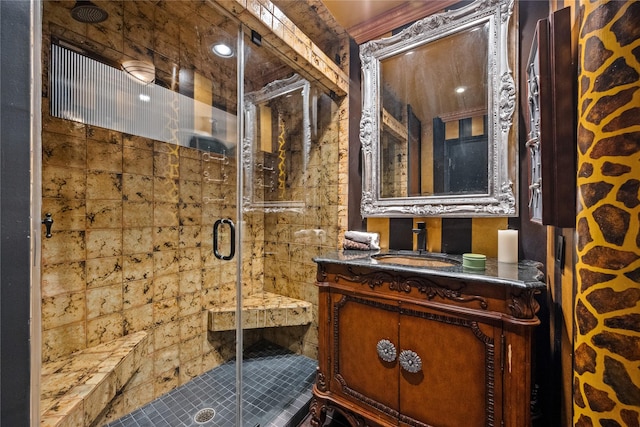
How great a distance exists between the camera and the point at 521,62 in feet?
4.33

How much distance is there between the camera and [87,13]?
1384mm

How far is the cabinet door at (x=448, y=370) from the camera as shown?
3.02 ft

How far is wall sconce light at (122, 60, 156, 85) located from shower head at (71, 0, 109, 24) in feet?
0.72

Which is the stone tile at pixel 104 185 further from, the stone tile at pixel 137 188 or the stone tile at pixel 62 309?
the stone tile at pixel 62 309

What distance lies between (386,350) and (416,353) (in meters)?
0.13

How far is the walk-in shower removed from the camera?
133cm

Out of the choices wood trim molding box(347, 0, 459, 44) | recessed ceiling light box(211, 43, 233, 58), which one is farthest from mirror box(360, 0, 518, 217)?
recessed ceiling light box(211, 43, 233, 58)

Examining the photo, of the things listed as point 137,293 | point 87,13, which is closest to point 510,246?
point 137,293

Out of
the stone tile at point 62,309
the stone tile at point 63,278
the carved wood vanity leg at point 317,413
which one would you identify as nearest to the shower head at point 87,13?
the stone tile at point 63,278

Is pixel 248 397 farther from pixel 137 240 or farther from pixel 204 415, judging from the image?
pixel 137 240

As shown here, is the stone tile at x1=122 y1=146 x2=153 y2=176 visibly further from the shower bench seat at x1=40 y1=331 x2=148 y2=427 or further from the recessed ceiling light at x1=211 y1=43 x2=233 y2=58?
the shower bench seat at x1=40 y1=331 x2=148 y2=427

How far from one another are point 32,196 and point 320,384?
54.0 inches

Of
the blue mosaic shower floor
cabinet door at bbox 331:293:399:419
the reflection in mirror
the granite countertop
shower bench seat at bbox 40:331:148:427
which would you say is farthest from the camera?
the reflection in mirror

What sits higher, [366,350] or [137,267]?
[137,267]
